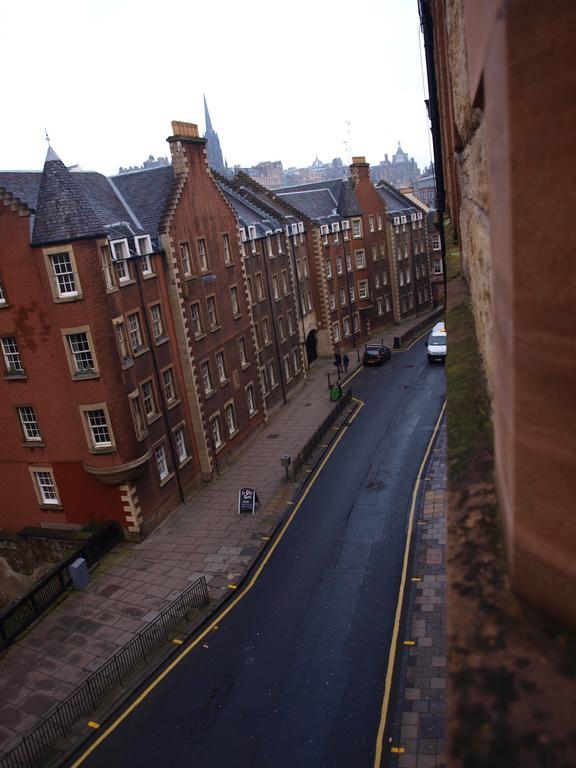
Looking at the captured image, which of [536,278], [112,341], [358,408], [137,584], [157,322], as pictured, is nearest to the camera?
[536,278]

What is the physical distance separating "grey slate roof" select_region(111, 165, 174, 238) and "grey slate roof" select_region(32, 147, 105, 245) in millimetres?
6556

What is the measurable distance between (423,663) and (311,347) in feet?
140

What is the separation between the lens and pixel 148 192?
108ft

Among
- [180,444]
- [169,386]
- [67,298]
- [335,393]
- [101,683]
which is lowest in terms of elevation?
[101,683]

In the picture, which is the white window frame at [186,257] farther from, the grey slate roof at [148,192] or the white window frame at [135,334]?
the white window frame at [135,334]

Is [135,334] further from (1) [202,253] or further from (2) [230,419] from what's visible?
(2) [230,419]

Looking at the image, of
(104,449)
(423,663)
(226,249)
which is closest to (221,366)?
(226,249)

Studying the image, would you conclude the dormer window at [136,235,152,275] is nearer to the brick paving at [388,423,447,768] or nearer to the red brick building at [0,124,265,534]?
the red brick building at [0,124,265,534]

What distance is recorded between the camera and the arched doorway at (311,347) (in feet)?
188

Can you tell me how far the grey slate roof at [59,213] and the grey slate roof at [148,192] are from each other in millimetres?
6556

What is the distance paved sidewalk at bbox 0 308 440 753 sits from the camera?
1944 centimetres

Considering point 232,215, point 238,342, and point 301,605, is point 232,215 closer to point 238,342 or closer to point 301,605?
point 238,342

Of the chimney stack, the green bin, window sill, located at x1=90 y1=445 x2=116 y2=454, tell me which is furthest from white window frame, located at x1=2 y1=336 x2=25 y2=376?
the chimney stack

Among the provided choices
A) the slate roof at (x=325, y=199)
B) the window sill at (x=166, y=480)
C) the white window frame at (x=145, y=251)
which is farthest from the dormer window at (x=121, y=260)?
the slate roof at (x=325, y=199)
